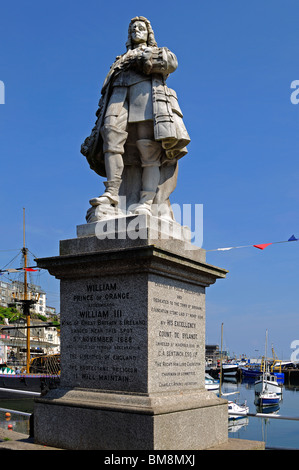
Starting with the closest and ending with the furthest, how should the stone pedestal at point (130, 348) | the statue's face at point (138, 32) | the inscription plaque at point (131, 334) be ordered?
the stone pedestal at point (130, 348) < the inscription plaque at point (131, 334) < the statue's face at point (138, 32)

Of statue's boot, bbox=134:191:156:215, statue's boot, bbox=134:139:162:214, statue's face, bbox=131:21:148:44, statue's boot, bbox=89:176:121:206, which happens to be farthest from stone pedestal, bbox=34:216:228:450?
statue's face, bbox=131:21:148:44

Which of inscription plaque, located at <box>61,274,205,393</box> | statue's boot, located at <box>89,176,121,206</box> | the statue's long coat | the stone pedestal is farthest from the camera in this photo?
the statue's long coat

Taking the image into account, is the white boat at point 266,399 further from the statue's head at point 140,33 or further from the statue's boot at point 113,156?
the statue's head at point 140,33

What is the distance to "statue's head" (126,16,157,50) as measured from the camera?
7211 mm

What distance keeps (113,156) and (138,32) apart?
1818mm

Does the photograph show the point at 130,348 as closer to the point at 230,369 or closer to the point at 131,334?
the point at 131,334

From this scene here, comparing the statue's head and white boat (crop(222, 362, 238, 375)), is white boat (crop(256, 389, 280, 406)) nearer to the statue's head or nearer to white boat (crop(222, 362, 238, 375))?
white boat (crop(222, 362, 238, 375))

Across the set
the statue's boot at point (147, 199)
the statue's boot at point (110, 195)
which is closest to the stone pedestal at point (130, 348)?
the statue's boot at point (110, 195)

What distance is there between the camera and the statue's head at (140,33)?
7211 mm

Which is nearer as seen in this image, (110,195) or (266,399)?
(110,195)

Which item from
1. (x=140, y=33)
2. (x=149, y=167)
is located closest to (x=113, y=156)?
(x=149, y=167)

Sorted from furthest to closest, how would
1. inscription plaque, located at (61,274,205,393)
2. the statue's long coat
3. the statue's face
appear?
1. the statue's face
2. the statue's long coat
3. inscription plaque, located at (61,274,205,393)

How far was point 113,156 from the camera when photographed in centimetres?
682

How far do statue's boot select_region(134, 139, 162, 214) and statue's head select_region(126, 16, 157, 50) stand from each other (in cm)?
A: 147
